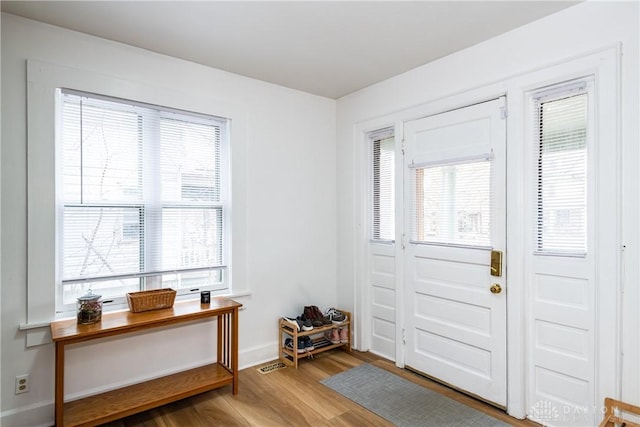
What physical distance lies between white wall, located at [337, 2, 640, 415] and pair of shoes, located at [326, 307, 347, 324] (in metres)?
0.15

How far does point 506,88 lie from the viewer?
2400 mm

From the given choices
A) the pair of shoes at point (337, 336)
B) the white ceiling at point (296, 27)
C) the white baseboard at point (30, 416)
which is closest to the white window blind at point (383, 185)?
the white ceiling at point (296, 27)

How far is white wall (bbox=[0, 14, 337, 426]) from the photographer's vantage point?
2.18m

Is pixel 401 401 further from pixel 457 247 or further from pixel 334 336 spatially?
pixel 457 247

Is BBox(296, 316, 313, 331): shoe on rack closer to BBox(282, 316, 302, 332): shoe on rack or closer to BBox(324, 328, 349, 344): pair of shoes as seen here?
BBox(282, 316, 302, 332): shoe on rack


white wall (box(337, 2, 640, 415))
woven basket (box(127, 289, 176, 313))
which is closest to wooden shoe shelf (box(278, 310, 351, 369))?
white wall (box(337, 2, 640, 415))

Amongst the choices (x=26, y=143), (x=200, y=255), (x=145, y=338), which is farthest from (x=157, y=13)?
(x=145, y=338)

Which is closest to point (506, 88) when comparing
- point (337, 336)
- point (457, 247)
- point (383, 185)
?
point (457, 247)

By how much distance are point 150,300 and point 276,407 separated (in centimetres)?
116

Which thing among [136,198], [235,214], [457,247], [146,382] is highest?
[136,198]

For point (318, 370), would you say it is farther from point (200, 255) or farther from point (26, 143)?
point (26, 143)

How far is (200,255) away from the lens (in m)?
2.98

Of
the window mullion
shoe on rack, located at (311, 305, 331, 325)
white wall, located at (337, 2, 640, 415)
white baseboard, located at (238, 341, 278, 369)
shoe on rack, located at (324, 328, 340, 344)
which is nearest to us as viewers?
white wall, located at (337, 2, 640, 415)

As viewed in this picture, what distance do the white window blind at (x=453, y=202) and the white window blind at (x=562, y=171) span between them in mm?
341
